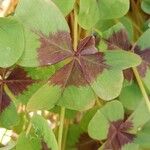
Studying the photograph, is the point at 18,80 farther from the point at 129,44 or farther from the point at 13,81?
the point at 129,44

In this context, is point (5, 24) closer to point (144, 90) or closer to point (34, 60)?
point (34, 60)

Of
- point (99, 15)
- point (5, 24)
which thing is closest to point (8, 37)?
point (5, 24)

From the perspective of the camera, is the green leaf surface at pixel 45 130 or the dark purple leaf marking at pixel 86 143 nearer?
the green leaf surface at pixel 45 130

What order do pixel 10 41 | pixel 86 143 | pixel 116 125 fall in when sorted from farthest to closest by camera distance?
pixel 86 143
pixel 116 125
pixel 10 41

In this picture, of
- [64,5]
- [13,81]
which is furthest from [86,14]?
[13,81]

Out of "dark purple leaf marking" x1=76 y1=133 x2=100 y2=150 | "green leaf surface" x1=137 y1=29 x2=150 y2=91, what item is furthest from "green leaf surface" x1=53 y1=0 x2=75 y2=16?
"dark purple leaf marking" x1=76 y1=133 x2=100 y2=150

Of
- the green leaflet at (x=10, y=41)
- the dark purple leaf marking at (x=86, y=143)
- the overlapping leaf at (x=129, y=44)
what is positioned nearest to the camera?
the green leaflet at (x=10, y=41)

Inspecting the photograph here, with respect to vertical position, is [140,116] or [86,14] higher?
[86,14]

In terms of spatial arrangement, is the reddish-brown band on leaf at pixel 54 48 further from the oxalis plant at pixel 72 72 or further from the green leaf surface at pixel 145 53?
the green leaf surface at pixel 145 53

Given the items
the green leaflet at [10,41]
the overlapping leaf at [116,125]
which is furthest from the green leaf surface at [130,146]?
the green leaflet at [10,41]
